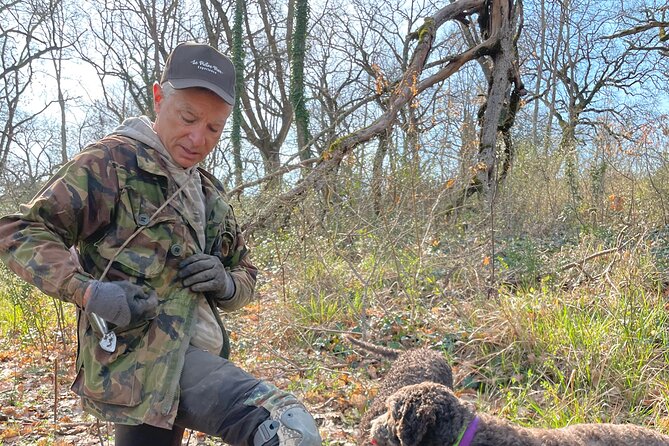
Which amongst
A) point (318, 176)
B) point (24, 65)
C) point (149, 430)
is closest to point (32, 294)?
point (318, 176)

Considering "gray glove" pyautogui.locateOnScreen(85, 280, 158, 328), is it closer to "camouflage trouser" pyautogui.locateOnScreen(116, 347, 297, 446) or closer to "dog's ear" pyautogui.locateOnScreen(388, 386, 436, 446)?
"camouflage trouser" pyautogui.locateOnScreen(116, 347, 297, 446)

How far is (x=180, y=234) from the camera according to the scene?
6.72 feet

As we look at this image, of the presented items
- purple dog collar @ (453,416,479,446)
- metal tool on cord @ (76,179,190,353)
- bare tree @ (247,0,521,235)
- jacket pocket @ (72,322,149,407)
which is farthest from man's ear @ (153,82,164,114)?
bare tree @ (247,0,521,235)

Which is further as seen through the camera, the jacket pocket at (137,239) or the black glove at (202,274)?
the black glove at (202,274)

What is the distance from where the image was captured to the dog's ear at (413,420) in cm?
210

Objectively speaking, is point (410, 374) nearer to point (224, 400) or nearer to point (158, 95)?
point (224, 400)

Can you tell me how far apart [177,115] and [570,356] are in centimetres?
341

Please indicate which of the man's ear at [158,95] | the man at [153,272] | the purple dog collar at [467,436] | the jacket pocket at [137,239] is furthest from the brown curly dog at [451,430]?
the man's ear at [158,95]

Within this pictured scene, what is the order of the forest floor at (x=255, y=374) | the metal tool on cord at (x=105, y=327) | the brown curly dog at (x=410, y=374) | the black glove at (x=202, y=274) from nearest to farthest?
the metal tool on cord at (x=105, y=327)
the black glove at (x=202, y=274)
the brown curly dog at (x=410, y=374)
the forest floor at (x=255, y=374)

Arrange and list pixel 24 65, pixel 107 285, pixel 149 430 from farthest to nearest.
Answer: pixel 24 65 < pixel 149 430 < pixel 107 285

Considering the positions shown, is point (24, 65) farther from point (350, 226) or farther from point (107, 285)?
point (107, 285)

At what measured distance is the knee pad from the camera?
171cm

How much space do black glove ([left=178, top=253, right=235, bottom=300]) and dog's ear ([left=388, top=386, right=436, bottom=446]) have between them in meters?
0.93

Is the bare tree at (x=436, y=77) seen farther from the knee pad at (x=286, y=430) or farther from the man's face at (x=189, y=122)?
the knee pad at (x=286, y=430)
